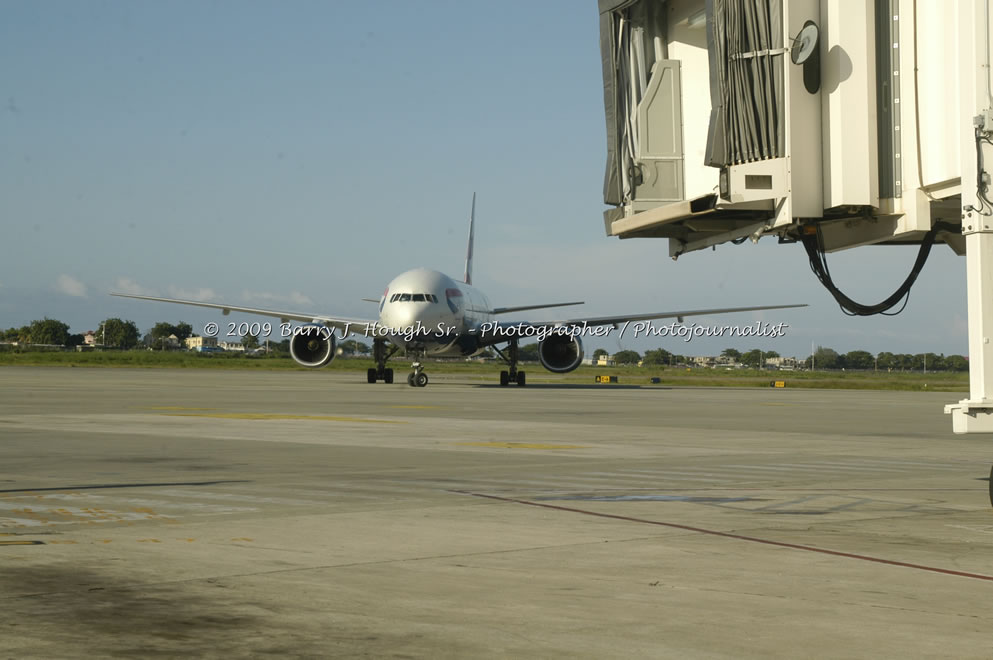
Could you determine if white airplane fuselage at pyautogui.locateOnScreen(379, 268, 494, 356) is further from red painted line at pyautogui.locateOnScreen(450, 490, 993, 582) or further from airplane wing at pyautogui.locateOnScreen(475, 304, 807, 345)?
red painted line at pyautogui.locateOnScreen(450, 490, 993, 582)

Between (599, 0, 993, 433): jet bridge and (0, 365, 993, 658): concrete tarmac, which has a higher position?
(599, 0, 993, 433): jet bridge

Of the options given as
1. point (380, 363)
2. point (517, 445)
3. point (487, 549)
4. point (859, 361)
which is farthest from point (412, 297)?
point (859, 361)

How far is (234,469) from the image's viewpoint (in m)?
12.0

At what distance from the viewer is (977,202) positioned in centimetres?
723

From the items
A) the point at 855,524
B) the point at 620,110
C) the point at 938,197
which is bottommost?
the point at 855,524

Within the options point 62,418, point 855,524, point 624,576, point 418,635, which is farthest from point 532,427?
point 418,635

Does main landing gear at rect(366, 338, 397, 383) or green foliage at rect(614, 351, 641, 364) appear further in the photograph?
green foliage at rect(614, 351, 641, 364)

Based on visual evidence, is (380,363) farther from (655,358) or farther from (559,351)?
(655,358)

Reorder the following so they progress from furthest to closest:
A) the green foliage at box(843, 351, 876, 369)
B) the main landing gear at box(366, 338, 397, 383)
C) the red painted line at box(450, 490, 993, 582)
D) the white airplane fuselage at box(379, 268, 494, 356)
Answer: the green foliage at box(843, 351, 876, 369) → the main landing gear at box(366, 338, 397, 383) → the white airplane fuselage at box(379, 268, 494, 356) → the red painted line at box(450, 490, 993, 582)

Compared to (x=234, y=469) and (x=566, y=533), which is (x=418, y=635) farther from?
(x=234, y=469)

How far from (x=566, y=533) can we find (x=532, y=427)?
12494 millimetres

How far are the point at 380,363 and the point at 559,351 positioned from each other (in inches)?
289

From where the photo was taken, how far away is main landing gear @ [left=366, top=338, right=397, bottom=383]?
46188 millimetres

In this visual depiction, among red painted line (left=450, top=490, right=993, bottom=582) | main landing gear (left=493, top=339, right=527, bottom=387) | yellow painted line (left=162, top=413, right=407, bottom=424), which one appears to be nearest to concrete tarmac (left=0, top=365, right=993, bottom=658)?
red painted line (left=450, top=490, right=993, bottom=582)
